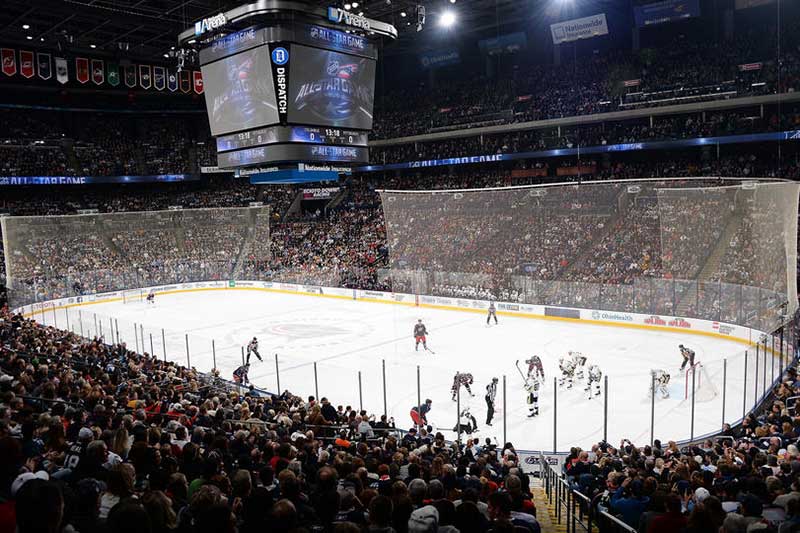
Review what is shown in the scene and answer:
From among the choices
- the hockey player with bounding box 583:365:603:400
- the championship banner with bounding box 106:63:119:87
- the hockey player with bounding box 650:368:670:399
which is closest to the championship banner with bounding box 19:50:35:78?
the championship banner with bounding box 106:63:119:87

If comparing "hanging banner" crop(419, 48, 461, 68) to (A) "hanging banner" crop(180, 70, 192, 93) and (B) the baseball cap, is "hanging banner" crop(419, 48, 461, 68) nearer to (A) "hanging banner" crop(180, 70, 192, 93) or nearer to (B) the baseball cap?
(A) "hanging banner" crop(180, 70, 192, 93)

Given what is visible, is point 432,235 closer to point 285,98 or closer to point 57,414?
point 285,98

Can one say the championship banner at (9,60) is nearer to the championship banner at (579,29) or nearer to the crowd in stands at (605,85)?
the crowd in stands at (605,85)

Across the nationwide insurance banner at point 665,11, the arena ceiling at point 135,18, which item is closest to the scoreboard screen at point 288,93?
the arena ceiling at point 135,18

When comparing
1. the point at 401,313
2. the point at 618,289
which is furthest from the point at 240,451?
the point at 401,313

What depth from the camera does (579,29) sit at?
3962cm

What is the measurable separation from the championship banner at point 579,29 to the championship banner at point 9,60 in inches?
1290

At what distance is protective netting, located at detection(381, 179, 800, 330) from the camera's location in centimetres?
1680

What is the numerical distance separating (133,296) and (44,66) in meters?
14.9

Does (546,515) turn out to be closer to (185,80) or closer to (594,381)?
(594,381)

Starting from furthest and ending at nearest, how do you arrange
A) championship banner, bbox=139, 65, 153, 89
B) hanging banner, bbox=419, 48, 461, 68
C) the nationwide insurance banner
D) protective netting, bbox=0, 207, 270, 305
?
hanging banner, bbox=419, 48, 461, 68
championship banner, bbox=139, 65, 153, 89
the nationwide insurance banner
protective netting, bbox=0, 207, 270, 305

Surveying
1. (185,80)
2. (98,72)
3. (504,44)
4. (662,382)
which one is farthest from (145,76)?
(662,382)

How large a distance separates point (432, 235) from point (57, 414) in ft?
62.8

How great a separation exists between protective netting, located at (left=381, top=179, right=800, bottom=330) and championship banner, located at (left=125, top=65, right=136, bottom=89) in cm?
2554
